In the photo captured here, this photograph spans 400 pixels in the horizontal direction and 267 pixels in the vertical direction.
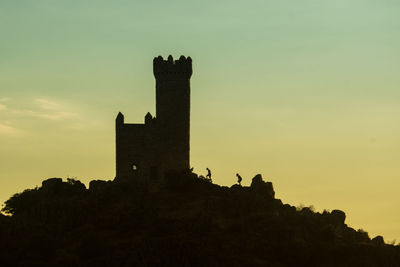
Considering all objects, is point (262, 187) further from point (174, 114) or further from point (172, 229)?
point (172, 229)

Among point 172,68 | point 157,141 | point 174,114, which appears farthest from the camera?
point 172,68

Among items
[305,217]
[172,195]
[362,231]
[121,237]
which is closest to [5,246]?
[121,237]

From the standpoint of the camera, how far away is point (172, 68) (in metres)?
118

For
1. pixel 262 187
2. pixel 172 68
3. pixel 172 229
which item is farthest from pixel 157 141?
pixel 262 187

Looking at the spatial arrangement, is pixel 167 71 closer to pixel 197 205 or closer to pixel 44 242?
pixel 197 205

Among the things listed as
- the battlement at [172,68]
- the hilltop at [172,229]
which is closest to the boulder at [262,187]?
the hilltop at [172,229]

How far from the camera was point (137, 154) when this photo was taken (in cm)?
11531

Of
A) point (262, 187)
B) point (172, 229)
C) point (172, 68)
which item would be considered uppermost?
point (172, 68)

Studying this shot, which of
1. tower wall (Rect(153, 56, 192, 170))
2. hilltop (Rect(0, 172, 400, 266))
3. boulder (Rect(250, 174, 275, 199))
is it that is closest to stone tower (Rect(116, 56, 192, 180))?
tower wall (Rect(153, 56, 192, 170))

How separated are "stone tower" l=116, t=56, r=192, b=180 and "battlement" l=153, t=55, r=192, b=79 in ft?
6.43

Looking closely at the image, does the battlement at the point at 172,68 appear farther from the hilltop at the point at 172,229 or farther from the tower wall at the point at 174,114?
the hilltop at the point at 172,229

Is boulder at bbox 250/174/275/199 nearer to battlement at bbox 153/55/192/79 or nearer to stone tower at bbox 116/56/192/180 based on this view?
stone tower at bbox 116/56/192/180

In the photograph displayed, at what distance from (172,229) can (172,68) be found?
17211 millimetres

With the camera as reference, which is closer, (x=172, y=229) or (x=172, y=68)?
(x=172, y=229)
